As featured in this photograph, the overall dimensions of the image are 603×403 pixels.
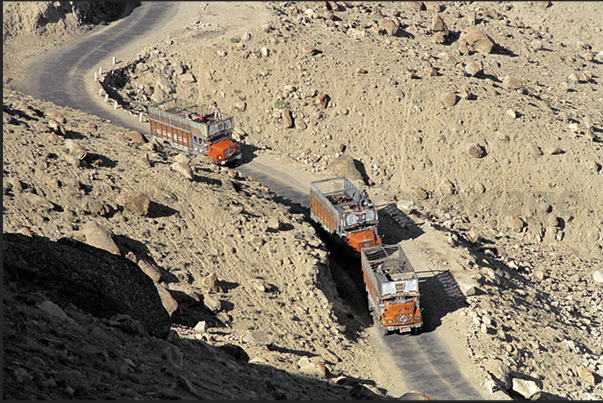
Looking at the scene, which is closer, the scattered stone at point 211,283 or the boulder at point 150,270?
the boulder at point 150,270

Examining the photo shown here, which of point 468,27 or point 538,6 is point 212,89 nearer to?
point 468,27

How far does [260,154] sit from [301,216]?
558 inches

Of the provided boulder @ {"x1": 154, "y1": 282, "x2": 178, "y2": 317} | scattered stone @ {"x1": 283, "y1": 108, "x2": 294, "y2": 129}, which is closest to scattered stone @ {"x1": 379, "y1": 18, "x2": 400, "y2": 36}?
scattered stone @ {"x1": 283, "y1": 108, "x2": 294, "y2": 129}

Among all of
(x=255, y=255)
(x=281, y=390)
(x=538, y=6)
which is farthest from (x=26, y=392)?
(x=538, y=6)

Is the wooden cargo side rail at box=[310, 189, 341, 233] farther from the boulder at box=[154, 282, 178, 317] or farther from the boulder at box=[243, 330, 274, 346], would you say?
the boulder at box=[154, 282, 178, 317]

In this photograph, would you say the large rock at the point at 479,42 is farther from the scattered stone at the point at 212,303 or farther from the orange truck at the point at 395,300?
the scattered stone at the point at 212,303

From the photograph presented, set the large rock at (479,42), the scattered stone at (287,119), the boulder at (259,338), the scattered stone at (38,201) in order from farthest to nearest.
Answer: the large rock at (479,42) < the scattered stone at (287,119) < the scattered stone at (38,201) < the boulder at (259,338)

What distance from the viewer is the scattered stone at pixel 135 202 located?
1278 inches

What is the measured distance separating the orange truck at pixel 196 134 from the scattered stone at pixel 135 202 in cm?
1266

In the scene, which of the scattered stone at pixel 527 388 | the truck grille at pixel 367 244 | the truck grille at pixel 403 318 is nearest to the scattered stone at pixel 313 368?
the truck grille at pixel 403 318

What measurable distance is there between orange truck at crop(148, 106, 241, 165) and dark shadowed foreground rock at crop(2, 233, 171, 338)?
22.1 metres

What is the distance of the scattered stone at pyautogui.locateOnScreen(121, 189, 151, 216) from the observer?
32469mm

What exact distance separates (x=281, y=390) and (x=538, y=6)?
7987cm

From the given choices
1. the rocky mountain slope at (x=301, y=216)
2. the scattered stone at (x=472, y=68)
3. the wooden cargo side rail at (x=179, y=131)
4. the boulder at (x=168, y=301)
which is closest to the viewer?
the rocky mountain slope at (x=301, y=216)
